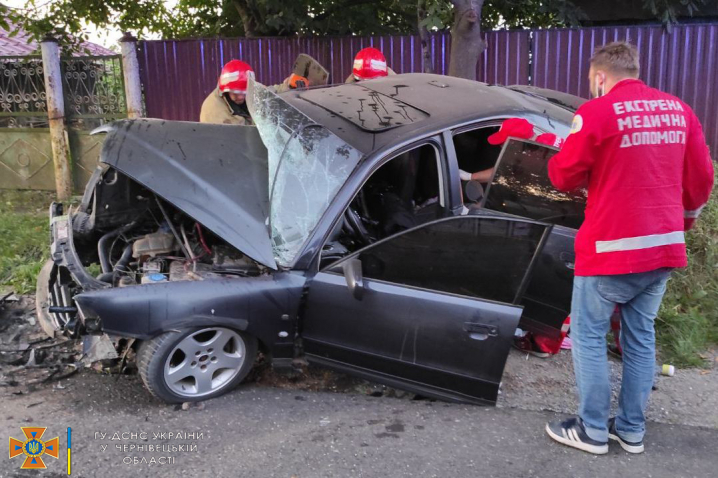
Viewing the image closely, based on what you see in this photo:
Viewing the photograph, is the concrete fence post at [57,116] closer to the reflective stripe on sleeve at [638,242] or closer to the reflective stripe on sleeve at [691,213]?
the reflective stripe on sleeve at [638,242]

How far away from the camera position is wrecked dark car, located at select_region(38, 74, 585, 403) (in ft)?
10.4

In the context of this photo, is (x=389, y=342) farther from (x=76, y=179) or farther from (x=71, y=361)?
(x=76, y=179)

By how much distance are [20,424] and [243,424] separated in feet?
3.80

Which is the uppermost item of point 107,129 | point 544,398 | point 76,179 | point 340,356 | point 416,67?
point 416,67

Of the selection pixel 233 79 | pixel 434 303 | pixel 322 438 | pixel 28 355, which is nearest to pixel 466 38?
pixel 233 79

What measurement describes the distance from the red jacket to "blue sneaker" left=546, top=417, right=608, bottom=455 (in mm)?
816

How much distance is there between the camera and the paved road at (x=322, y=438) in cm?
291

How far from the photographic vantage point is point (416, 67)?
8.51m

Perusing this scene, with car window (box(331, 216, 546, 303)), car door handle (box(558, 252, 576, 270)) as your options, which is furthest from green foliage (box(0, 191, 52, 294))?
car door handle (box(558, 252, 576, 270))

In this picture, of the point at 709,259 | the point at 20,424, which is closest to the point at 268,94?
the point at 20,424

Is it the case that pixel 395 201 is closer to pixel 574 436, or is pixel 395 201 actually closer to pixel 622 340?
pixel 622 340

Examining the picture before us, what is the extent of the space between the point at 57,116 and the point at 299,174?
6.39 metres

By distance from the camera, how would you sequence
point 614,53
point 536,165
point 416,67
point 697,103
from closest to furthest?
point 614,53, point 536,165, point 697,103, point 416,67

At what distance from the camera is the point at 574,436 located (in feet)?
9.98
